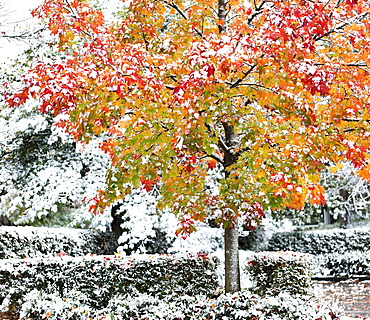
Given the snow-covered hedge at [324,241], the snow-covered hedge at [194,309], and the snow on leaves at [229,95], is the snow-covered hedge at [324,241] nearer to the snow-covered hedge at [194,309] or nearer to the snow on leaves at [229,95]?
the snow-covered hedge at [194,309]

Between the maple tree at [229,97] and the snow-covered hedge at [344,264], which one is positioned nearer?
the maple tree at [229,97]

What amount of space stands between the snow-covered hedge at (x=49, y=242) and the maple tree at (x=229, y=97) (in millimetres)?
3615

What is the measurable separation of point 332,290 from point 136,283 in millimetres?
5355

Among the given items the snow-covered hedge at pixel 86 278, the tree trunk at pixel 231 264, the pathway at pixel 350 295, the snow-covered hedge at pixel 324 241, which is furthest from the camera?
the snow-covered hedge at pixel 324 241

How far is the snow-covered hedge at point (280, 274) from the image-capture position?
6336 millimetres

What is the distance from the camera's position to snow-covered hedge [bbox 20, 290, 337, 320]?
406 centimetres

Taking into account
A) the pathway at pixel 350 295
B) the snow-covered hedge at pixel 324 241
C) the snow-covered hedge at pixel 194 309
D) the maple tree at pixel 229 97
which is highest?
the maple tree at pixel 229 97

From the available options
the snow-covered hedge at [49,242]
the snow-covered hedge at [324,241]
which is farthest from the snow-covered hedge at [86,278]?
the snow-covered hedge at [324,241]

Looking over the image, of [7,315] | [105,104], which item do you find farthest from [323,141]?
[7,315]

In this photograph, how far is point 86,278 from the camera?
19.7 feet

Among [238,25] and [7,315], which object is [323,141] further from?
[7,315]

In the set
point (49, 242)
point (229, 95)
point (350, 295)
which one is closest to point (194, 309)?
point (229, 95)

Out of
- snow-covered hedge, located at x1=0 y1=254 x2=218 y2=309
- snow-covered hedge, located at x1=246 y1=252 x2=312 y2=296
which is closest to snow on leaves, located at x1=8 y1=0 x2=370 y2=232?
snow-covered hedge, located at x1=0 y1=254 x2=218 y2=309

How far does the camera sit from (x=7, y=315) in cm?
609
